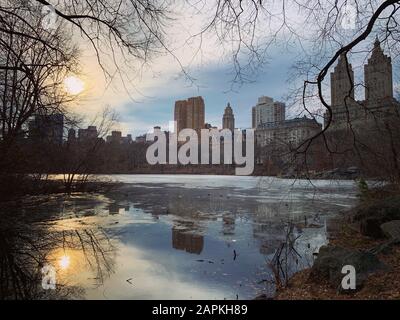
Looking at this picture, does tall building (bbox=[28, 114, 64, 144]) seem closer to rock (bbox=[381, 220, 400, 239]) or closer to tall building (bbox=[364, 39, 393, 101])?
tall building (bbox=[364, 39, 393, 101])

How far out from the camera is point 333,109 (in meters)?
7.68

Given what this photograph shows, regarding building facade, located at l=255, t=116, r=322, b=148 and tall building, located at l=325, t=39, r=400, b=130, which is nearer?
tall building, located at l=325, t=39, r=400, b=130

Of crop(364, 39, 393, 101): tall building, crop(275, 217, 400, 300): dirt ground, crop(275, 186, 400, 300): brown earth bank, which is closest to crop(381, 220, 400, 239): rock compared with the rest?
crop(275, 186, 400, 300): brown earth bank

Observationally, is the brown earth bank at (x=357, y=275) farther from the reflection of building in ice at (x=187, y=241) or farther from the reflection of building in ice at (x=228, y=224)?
the reflection of building in ice at (x=228, y=224)

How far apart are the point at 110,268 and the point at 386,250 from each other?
6.23m

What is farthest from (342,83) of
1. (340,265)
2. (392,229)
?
(392,229)

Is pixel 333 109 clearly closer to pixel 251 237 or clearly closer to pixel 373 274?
pixel 373 274

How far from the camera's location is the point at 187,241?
1077cm

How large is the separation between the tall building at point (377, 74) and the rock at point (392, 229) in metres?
3.57

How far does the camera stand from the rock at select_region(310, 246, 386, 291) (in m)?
6.11

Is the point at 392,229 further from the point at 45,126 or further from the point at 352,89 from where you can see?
the point at 45,126

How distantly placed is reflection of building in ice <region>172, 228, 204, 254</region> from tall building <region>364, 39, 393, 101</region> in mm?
5844

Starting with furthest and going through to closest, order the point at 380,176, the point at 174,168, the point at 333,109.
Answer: the point at 174,168
the point at 380,176
the point at 333,109
